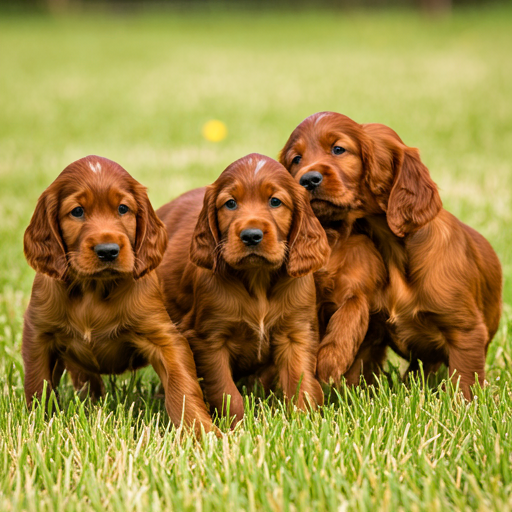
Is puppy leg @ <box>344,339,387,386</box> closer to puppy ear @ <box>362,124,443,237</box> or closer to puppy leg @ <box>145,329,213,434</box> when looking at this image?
puppy ear @ <box>362,124,443,237</box>

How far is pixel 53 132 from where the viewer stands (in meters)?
11.7

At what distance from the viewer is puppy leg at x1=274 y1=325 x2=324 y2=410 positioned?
Result: 3.24m

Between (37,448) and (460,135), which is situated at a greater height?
(460,135)

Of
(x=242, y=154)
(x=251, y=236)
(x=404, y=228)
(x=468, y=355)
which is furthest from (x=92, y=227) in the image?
(x=242, y=154)

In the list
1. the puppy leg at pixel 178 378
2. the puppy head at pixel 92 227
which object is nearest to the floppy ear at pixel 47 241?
the puppy head at pixel 92 227

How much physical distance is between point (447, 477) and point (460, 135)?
9.02 metres

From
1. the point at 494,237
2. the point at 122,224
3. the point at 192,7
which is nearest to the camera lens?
the point at 122,224

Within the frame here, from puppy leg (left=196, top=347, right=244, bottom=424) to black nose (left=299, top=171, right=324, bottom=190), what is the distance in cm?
80

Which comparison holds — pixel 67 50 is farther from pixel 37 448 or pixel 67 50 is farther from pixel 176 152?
pixel 37 448

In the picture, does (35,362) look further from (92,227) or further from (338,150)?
(338,150)

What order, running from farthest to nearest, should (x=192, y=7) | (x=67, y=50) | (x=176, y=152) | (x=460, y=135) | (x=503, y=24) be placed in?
(x=192, y=7)
(x=503, y=24)
(x=67, y=50)
(x=460, y=135)
(x=176, y=152)

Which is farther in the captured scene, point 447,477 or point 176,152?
point 176,152

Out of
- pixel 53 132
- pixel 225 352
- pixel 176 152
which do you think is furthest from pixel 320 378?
pixel 53 132

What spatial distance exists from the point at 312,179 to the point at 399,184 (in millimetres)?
437
